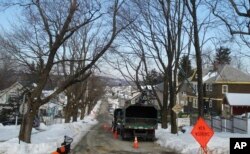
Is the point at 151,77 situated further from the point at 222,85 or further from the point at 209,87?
the point at 209,87

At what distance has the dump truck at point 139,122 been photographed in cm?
3684

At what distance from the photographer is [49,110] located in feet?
278

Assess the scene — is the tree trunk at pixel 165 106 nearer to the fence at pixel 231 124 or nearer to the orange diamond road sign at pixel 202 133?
the fence at pixel 231 124

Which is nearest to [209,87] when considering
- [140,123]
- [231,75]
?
[231,75]

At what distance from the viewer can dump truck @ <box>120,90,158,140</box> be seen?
3684cm

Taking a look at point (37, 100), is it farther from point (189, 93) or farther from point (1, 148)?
point (189, 93)

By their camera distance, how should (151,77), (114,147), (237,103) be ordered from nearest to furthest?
(114,147), (151,77), (237,103)

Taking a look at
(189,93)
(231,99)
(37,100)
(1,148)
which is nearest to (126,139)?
A: (37,100)

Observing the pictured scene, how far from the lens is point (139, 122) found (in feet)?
123

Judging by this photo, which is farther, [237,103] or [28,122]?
[237,103]

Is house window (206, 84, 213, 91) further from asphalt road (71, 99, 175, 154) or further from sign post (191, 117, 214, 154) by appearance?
sign post (191, 117, 214, 154)

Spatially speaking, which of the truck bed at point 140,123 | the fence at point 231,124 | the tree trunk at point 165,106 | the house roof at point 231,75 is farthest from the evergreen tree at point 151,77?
the house roof at point 231,75

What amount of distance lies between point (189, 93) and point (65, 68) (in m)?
52.6

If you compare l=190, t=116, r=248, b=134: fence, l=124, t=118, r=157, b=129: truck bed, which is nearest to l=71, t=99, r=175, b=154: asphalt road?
l=124, t=118, r=157, b=129: truck bed
